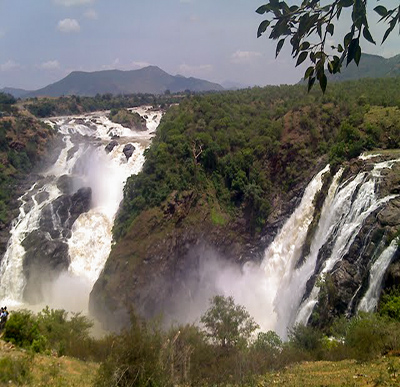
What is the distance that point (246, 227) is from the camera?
26031 mm

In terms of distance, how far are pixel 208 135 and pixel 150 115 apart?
37058 millimetres

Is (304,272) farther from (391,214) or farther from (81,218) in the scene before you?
(81,218)

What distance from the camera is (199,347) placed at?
10742 mm

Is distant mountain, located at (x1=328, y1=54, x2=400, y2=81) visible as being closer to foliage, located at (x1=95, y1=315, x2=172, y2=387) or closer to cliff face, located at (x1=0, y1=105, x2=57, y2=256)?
cliff face, located at (x1=0, y1=105, x2=57, y2=256)

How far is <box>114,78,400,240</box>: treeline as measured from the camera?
25281 millimetres

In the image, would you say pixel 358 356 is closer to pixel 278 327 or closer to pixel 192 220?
pixel 278 327

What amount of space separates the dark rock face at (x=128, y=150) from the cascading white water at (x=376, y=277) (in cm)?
2632

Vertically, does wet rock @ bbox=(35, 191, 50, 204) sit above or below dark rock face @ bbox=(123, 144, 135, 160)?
below

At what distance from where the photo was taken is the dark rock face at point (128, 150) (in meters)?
34.9

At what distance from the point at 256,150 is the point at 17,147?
2554 centimetres

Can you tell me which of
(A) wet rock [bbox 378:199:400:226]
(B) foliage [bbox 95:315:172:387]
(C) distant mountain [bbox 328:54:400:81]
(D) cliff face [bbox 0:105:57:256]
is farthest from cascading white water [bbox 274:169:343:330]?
(C) distant mountain [bbox 328:54:400:81]

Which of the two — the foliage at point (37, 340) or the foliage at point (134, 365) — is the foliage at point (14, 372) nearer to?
the foliage at point (134, 365)

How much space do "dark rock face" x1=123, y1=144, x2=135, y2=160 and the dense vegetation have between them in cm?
957

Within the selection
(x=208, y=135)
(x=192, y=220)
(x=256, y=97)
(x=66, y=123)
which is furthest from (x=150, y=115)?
(x=192, y=220)
